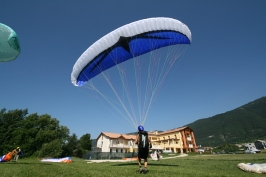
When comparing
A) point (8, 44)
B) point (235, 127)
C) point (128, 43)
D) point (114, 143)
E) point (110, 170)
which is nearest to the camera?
point (110, 170)

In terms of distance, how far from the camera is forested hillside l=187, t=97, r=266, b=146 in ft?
403

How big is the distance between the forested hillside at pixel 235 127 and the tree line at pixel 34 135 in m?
121

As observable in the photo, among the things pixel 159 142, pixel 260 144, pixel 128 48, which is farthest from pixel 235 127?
pixel 128 48

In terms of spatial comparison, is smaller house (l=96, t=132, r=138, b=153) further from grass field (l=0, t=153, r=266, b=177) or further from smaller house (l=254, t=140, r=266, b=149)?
smaller house (l=254, t=140, r=266, b=149)

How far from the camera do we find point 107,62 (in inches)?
469

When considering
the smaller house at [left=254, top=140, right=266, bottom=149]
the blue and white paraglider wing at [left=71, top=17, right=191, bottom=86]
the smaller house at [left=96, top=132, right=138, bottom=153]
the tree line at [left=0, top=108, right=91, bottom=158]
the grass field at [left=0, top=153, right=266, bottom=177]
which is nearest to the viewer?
the grass field at [left=0, top=153, right=266, bottom=177]

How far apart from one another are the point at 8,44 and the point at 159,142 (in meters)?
64.2

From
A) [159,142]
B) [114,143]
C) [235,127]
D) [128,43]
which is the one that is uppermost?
[235,127]

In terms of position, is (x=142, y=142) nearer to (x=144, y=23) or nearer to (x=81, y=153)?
(x=144, y=23)

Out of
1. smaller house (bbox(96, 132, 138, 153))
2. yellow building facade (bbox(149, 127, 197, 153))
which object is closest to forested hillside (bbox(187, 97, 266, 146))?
yellow building facade (bbox(149, 127, 197, 153))

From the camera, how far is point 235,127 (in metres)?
144

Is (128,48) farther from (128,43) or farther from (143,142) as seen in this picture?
(143,142)

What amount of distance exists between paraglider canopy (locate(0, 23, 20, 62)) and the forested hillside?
138 meters

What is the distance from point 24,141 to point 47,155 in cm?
964
